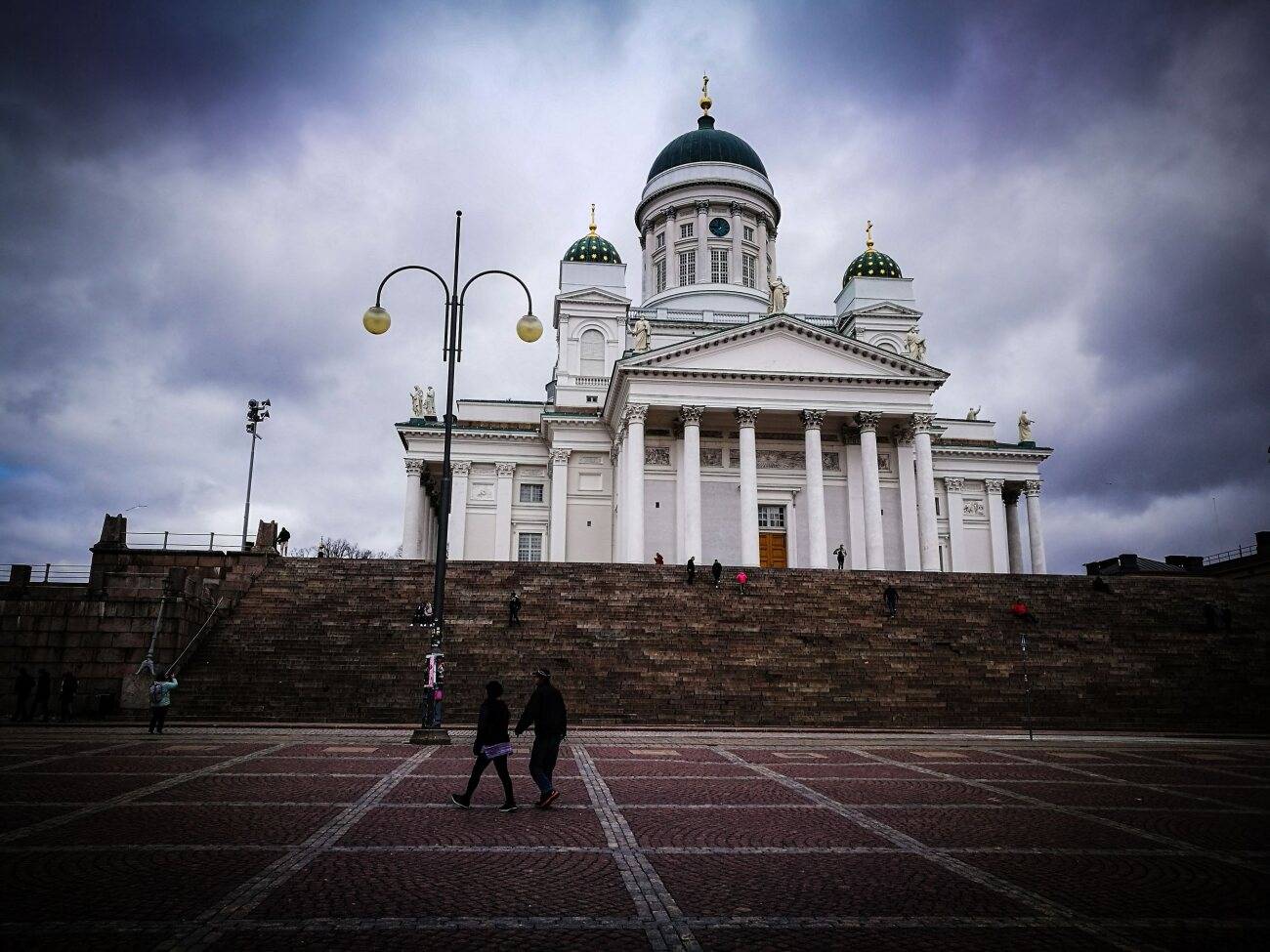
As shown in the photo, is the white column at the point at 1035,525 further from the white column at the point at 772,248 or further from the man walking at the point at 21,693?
the man walking at the point at 21,693

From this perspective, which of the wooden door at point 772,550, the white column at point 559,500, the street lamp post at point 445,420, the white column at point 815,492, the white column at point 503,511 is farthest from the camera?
the white column at point 503,511

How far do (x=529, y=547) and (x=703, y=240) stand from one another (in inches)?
995

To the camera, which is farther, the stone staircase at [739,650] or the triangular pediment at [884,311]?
the triangular pediment at [884,311]

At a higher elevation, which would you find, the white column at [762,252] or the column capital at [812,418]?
the white column at [762,252]

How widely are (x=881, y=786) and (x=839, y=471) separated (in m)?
35.2

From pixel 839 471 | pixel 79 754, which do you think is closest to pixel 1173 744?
pixel 79 754

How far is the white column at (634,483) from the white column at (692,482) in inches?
82.4

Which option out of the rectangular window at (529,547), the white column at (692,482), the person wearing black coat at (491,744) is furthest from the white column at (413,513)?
the person wearing black coat at (491,744)

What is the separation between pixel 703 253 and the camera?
6169 cm

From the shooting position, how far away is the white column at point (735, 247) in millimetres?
61219

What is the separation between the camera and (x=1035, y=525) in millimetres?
56406

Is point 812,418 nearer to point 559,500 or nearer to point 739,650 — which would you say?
point 559,500

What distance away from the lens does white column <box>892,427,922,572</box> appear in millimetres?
45056

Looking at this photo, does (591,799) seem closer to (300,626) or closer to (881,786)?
(881,786)
